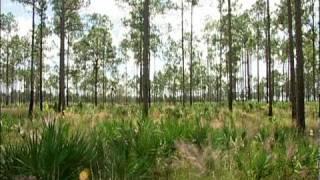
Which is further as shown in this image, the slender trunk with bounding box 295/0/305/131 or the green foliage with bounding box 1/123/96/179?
the slender trunk with bounding box 295/0/305/131

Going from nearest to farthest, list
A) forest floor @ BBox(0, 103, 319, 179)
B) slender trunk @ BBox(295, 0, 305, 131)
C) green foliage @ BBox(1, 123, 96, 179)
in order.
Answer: green foliage @ BBox(1, 123, 96, 179)
forest floor @ BBox(0, 103, 319, 179)
slender trunk @ BBox(295, 0, 305, 131)

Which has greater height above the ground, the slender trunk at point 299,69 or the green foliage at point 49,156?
the slender trunk at point 299,69

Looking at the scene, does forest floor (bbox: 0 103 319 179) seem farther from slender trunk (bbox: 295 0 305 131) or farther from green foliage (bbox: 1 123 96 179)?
slender trunk (bbox: 295 0 305 131)

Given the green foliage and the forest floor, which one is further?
the forest floor

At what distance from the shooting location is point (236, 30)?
4262 centimetres

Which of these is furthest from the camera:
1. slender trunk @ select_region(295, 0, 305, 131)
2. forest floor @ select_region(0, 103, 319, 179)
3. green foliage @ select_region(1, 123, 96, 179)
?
slender trunk @ select_region(295, 0, 305, 131)

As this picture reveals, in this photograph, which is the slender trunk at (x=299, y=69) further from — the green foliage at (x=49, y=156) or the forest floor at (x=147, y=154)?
the green foliage at (x=49, y=156)

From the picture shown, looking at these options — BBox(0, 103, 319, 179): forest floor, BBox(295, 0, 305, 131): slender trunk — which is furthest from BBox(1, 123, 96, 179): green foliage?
BBox(295, 0, 305, 131): slender trunk

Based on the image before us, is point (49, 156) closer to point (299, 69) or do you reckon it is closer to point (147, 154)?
point (147, 154)

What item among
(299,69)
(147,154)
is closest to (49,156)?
(147,154)

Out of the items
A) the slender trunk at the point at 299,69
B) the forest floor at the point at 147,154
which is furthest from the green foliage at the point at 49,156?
the slender trunk at the point at 299,69

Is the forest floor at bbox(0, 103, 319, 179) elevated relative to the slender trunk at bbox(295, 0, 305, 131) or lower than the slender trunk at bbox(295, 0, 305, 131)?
lower

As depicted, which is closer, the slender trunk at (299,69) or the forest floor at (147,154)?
the forest floor at (147,154)

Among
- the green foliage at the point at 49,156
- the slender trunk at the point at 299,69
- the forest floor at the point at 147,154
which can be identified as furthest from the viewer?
the slender trunk at the point at 299,69
